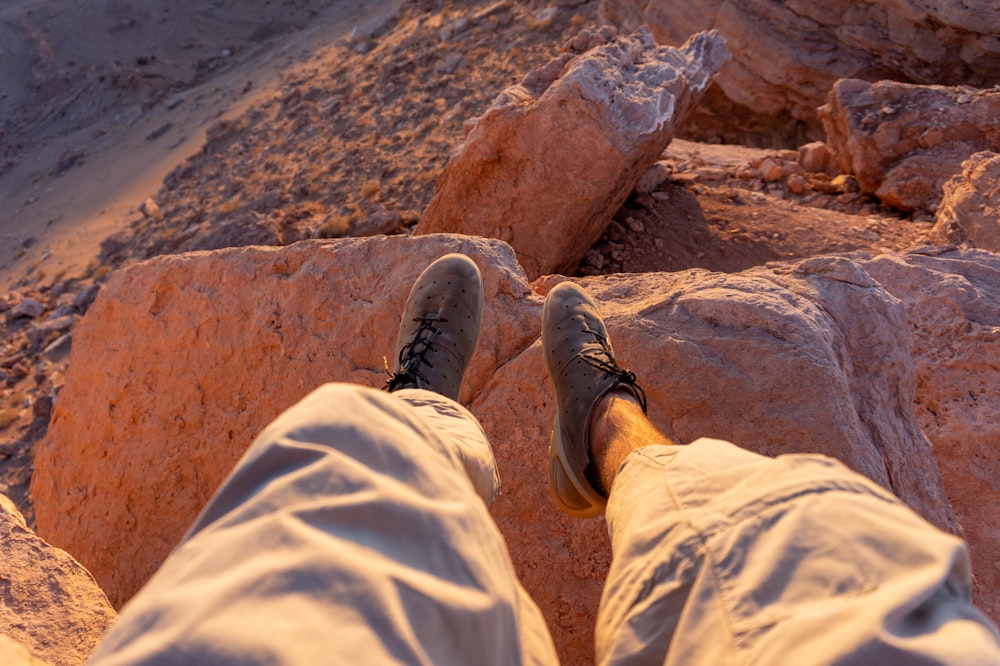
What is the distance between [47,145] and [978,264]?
1652 centimetres

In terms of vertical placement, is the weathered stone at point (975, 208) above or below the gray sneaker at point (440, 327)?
below

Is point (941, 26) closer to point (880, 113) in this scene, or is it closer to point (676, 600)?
point (880, 113)

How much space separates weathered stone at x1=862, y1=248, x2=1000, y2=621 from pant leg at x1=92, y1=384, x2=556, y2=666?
188 centimetres

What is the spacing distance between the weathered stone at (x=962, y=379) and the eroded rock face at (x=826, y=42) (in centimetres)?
552

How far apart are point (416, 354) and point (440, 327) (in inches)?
4.9

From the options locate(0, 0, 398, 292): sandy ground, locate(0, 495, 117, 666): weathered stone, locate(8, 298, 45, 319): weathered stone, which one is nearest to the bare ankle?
locate(0, 495, 117, 666): weathered stone

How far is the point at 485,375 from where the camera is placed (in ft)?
7.28

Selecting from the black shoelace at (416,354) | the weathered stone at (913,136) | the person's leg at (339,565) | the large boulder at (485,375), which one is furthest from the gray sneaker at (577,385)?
the weathered stone at (913,136)

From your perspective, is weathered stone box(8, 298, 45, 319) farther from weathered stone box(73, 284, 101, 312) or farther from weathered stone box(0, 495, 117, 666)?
weathered stone box(0, 495, 117, 666)

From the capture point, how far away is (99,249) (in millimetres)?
9625

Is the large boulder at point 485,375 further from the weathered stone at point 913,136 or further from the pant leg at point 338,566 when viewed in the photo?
the weathered stone at point 913,136

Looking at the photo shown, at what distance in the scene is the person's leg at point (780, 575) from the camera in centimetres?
72

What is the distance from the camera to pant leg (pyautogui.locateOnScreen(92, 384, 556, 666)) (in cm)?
67

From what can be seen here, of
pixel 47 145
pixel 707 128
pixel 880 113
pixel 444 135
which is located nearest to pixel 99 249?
pixel 444 135
